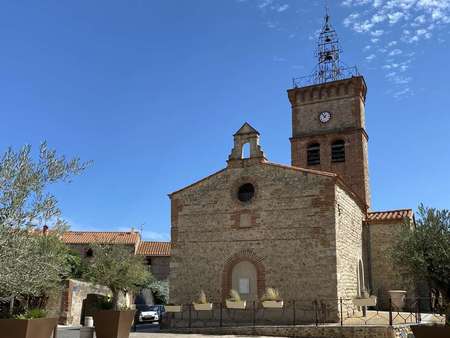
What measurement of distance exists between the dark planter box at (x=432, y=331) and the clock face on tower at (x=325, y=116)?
23.9m

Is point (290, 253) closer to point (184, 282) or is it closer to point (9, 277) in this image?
point (184, 282)

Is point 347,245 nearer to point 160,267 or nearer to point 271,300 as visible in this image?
point 271,300

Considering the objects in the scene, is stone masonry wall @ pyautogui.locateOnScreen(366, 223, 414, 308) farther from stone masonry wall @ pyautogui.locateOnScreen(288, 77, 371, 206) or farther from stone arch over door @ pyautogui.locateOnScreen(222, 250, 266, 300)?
stone arch over door @ pyautogui.locateOnScreen(222, 250, 266, 300)

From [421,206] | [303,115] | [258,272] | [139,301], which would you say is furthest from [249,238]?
[139,301]

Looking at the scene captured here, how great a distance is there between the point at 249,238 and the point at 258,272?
1599mm

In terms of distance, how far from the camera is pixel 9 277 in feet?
28.6

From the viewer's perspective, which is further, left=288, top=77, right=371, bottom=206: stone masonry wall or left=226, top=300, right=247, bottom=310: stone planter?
left=288, top=77, right=371, bottom=206: stone masonry wall

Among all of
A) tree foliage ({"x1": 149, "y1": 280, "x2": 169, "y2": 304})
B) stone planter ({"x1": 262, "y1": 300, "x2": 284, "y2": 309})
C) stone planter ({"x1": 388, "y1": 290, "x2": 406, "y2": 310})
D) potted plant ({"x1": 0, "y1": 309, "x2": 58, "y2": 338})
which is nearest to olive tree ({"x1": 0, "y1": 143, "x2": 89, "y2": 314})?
potted plant ({"x1": 0, "y1": 309, "x2": 58, "y2": 338})

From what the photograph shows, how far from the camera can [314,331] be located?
1842 cm

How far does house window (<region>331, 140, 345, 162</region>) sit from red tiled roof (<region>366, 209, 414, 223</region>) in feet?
15.1

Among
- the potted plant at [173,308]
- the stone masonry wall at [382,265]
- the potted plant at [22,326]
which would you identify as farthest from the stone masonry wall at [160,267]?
the potted plant at [22,326]

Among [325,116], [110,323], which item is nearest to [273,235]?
[110,323]

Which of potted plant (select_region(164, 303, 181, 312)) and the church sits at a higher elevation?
the church

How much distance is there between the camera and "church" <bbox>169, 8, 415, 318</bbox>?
69.9 ft
